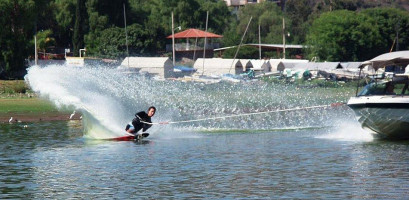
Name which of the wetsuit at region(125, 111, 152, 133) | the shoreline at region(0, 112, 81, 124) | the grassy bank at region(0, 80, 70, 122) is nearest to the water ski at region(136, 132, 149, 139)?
the wetsuit at region(125, 111, 152, 133)

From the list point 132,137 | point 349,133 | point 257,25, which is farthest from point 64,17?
point 349,133

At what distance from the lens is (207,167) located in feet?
89.5

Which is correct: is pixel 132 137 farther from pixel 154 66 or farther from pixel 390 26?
pixel 390 26

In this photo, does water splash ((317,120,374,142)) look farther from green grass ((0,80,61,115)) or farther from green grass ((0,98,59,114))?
green grass ((0,98,59,114))

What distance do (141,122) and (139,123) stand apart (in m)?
0.18

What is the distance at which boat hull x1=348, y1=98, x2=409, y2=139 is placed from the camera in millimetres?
31531

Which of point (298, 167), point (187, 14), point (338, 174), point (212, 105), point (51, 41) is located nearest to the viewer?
point (338, 174)

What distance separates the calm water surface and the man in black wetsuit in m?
0.73

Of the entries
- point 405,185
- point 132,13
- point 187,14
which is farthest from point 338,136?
point 187,14

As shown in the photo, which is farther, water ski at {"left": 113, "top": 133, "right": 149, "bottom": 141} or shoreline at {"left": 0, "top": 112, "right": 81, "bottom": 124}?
shoreline at {"left": 0, "top": 112, "right": 81, "bottom": 124}

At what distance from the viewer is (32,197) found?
22.3 meters

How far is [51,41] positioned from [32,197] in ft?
334

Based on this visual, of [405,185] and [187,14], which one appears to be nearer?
[405,185]

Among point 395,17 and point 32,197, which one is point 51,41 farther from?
point 32,197
